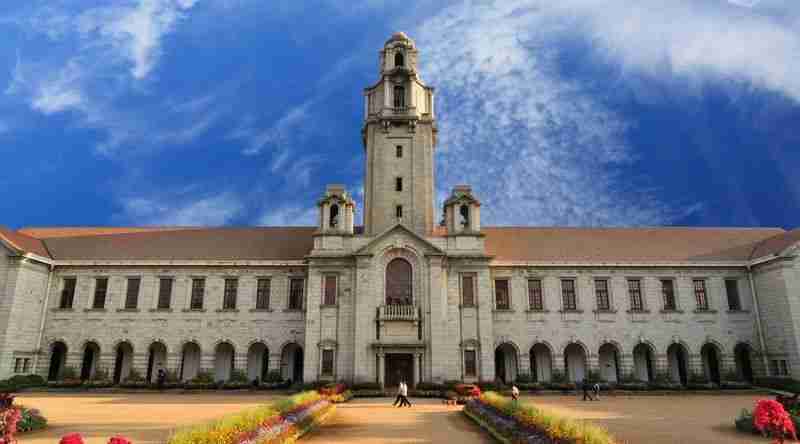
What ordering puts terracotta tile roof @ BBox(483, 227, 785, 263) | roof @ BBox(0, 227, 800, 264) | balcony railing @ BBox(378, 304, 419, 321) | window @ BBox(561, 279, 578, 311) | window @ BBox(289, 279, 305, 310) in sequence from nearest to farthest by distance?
balcony railing @ BBox(378, 304, 419, 321) → window @ BBox(289, 279, 305, 310) → window @ BBox(561, 279, 578, 311) → roof @ BBox(0, 227, 800, 264) → terracotta tile roof @ BBox(483, 227, 785, 263)

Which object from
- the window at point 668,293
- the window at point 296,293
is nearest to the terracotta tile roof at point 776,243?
the window at point 668,293

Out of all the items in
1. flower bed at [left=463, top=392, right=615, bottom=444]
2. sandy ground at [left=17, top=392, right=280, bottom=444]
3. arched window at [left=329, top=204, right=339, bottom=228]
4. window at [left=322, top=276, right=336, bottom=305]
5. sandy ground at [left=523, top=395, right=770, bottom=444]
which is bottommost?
sandy ground at [left=523, top=395, right=770, bottom=444]

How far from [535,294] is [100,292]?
115 feet

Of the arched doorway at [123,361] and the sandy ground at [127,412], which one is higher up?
the arched doorway at [123,361]

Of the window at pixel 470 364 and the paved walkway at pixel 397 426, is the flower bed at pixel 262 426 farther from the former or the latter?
the window at pixel 470 364

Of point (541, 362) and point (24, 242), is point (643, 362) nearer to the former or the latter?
point (541, 362)

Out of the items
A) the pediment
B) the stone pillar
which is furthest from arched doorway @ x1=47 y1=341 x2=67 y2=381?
the stone pillar

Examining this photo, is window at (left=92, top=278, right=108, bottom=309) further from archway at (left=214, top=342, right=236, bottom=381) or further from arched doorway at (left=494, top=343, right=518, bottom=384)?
arched doorway at (left=494, top=343, right=518, bottom=384)

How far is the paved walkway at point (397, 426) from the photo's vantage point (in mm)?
16750

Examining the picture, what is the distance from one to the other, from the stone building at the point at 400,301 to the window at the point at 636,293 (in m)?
0.08

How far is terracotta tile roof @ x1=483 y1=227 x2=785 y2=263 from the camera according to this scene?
4384cm

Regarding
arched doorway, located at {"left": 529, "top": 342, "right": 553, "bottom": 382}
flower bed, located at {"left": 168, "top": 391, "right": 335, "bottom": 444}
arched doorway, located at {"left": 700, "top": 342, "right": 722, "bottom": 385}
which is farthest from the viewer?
arched doorway, located at {"left": 700, "top": 342, "right": 722, "bottom": 385}

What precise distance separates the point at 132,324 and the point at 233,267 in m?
8.86

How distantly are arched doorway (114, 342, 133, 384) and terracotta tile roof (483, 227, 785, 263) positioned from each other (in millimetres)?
30428
